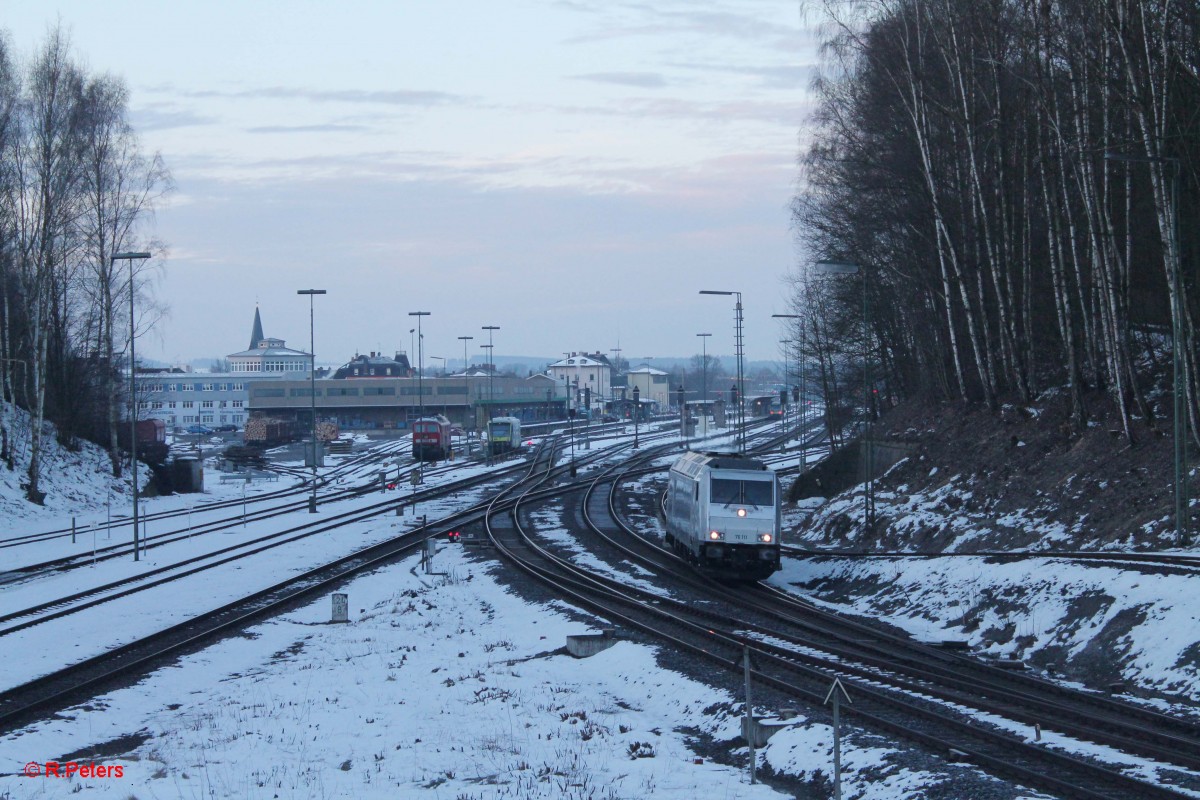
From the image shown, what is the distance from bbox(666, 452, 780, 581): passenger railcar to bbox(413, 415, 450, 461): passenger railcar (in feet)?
168

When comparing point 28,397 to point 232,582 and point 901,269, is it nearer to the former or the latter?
point 232,582

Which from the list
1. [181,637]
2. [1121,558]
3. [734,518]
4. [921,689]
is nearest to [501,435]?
[734,518]

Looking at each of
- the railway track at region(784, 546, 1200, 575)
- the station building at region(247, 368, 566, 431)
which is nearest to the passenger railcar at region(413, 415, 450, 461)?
the station building at region(247, 368, 566, 431)

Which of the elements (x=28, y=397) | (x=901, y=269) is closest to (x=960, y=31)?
(x=901, y=269)

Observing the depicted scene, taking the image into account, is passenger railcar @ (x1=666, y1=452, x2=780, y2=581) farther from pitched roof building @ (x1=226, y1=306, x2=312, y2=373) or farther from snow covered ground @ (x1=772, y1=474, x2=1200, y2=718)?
pitched roof building @ (x1=226, y1=306, x2=312, y2=373)

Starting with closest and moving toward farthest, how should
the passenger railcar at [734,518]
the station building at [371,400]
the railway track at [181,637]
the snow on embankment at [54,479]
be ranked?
the railway track at [181,637] < the passenger railcar at [734,518] < the snow on embankment at [54,479] < the station building at [371,400]

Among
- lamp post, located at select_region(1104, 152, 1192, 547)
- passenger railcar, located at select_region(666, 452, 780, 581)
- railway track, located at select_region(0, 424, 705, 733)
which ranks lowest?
railway track, located at select_region(0, 424, 705, 733)

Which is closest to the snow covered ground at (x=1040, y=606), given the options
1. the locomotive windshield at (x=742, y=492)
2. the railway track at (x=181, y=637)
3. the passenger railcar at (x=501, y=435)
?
the locomotive windshield at (x=742, y=492)

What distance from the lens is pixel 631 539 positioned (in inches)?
1465

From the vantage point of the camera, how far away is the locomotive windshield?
26875mm

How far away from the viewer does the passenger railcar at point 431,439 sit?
7775cm

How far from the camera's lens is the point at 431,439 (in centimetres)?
8044

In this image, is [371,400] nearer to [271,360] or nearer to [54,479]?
[271,360]

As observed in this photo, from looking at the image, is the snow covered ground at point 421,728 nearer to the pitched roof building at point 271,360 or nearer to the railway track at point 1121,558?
the railway track at point 1121,558
